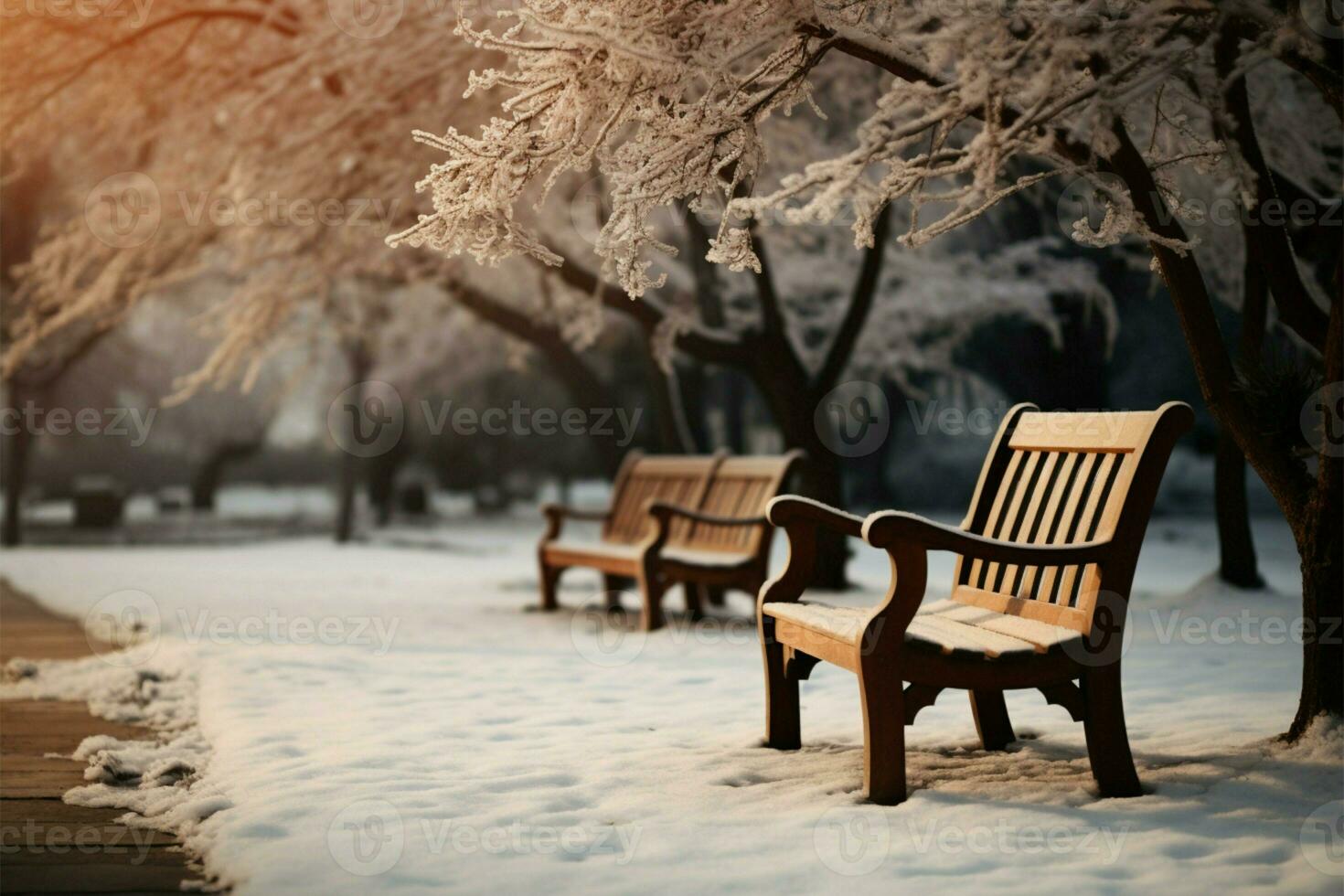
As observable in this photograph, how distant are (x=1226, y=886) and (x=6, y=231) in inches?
636

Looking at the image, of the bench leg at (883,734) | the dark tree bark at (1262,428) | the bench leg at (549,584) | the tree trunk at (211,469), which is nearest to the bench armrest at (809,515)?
the bench leg at (883,734)

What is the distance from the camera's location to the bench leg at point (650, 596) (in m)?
7.80

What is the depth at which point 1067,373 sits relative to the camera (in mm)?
13750

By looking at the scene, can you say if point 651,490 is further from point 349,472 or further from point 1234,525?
point 349,472

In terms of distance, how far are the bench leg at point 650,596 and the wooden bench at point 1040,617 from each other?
344cm

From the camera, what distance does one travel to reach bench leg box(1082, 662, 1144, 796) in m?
3.87

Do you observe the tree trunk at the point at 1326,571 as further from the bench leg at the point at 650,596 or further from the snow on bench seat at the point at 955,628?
the bench leg at the point at 650,596

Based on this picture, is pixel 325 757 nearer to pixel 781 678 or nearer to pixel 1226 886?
pixel 781 678

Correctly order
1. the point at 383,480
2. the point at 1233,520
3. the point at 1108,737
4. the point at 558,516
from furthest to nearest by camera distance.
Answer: the point at 383,480
the point at 558,516
the point at 1233,520
the point at 1108,737

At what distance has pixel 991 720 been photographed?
458 centimetres

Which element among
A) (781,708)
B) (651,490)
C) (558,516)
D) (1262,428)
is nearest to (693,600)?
(651,490)

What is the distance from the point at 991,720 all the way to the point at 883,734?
3.16 ft

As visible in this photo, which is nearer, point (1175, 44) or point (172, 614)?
point (1175, 44)

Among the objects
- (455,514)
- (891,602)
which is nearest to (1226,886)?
(891,602)
